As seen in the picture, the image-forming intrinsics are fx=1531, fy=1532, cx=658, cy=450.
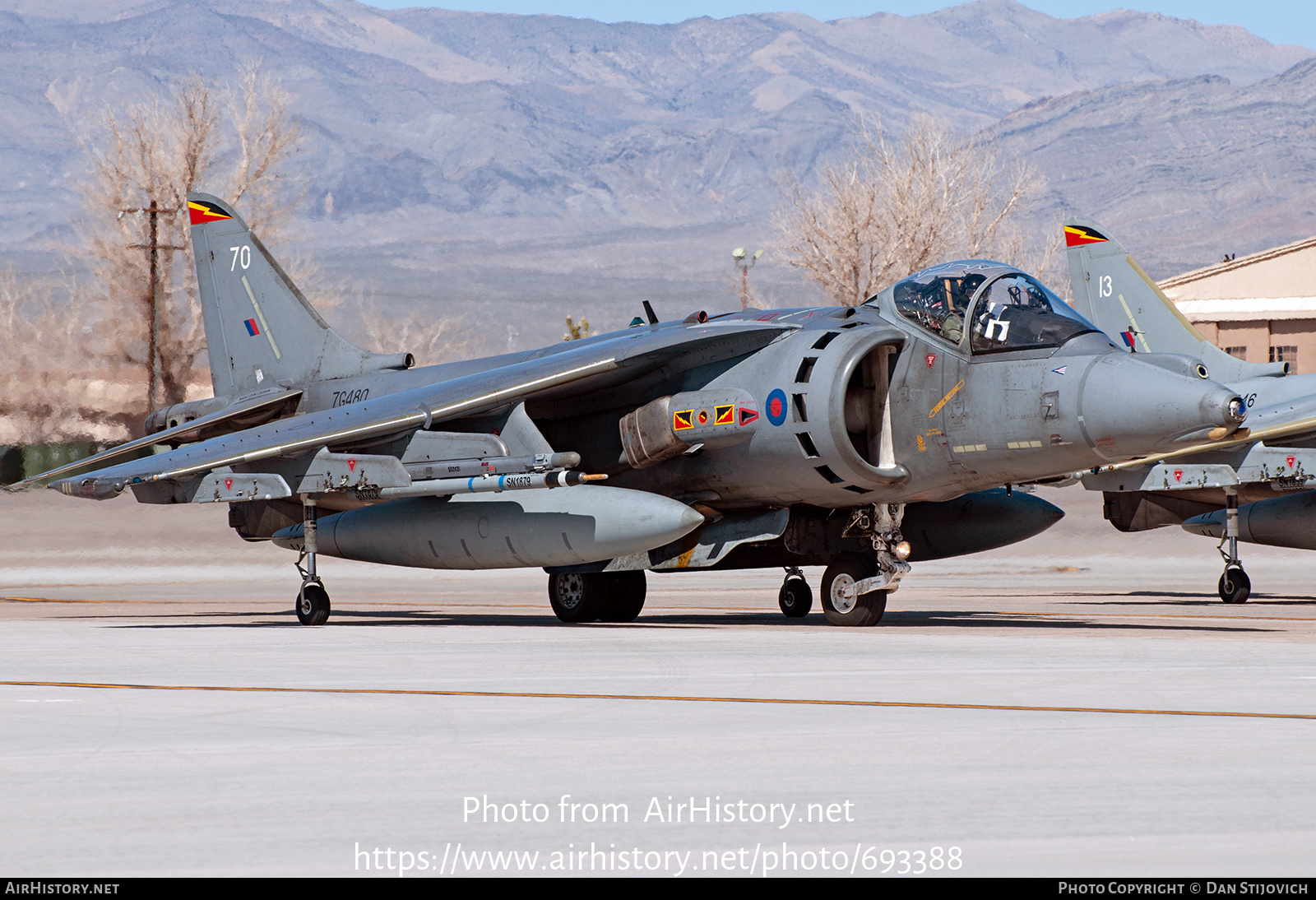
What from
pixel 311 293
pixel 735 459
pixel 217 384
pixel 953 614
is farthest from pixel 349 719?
pixel 311 293

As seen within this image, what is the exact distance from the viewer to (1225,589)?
66.9 feet

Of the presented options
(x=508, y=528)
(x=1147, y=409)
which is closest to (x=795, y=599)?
(x=508, y=528)

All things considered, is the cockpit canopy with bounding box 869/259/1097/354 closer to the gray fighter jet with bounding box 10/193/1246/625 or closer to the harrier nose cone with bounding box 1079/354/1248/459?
the gray fighter jet with bounding box 10/193/1246/625

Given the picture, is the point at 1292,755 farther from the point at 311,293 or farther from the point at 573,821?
the point at 311,293

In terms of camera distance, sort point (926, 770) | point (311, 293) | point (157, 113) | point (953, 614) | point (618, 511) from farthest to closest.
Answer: point (311, 293) → point (157, 113) → point (953, 614) → point (618, 511) → point (926, 770)

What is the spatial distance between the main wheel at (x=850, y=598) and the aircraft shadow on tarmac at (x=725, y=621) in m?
0.19

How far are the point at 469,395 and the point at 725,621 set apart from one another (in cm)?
378

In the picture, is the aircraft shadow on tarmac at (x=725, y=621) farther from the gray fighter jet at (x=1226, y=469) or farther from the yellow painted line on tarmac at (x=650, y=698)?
the yellow painted line on tarmac at (x=650, y=698)

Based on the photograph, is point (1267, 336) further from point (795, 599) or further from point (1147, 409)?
point (1147, 409)

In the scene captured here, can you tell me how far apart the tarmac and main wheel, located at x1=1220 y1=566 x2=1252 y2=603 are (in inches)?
Result: 202

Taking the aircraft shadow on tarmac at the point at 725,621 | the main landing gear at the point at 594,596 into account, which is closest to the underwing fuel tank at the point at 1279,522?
the aircraft shadow on tarmac at the point at 725,621

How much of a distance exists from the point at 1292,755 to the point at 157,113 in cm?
5742

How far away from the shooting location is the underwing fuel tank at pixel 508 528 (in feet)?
46.5
